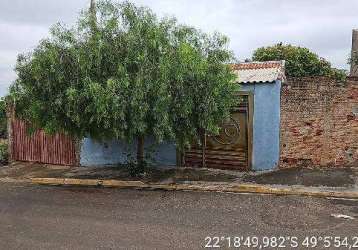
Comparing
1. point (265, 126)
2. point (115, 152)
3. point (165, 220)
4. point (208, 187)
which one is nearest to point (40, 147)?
point (115, 152)

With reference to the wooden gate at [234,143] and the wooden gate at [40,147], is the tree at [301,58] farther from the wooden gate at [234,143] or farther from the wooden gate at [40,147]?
the wooden gate at [40,147]

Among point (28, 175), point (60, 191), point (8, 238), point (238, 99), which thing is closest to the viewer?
point (8, 238)

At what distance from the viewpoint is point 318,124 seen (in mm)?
12711

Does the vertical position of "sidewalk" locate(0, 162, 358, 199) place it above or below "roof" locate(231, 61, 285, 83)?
below

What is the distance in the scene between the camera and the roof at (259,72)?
12719mm

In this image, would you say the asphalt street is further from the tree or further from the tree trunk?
the tree

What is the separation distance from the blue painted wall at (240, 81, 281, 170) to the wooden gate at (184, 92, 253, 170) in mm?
174

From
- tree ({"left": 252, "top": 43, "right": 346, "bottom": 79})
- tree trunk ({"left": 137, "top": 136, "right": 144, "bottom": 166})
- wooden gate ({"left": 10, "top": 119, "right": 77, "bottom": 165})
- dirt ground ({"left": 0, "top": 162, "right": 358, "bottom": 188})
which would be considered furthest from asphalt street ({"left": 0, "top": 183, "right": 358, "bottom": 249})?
tree ({"left": 252, "top": 43, "right": 346, "bottom": 79})

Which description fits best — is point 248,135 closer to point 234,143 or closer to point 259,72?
point 234,143

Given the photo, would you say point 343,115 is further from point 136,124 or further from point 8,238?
point 8,238

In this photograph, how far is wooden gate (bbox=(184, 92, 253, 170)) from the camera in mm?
12969

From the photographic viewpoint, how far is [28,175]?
14.2 metres

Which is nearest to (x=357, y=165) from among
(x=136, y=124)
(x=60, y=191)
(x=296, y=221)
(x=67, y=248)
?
(x=296, y=221)

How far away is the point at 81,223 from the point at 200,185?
4.06 meters
